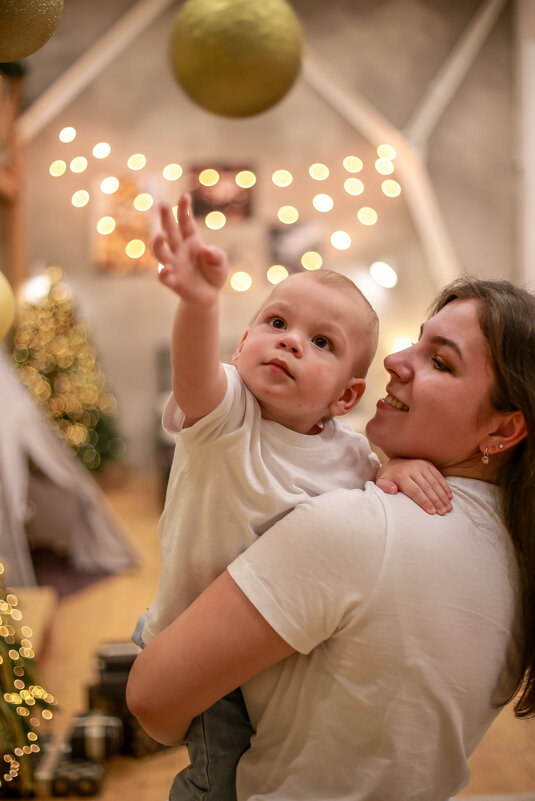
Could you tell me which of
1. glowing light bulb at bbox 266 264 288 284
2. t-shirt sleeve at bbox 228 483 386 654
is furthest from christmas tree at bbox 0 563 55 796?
glowing light bulb at bbox 266 264 288 284

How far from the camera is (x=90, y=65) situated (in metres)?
5.97

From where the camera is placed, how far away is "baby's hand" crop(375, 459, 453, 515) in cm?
92

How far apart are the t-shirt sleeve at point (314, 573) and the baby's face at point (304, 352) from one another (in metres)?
0.16

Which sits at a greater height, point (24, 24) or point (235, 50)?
point (24, 24)

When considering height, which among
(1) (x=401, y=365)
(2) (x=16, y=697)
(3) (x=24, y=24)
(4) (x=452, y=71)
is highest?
(3) (x=24, y=24)

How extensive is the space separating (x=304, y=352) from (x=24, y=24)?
61 cm

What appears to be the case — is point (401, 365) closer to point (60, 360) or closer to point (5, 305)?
point (5, 305)

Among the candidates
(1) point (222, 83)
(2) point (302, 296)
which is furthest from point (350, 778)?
(1) point (222, 83)

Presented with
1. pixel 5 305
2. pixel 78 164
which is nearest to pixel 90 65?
pixel 78 164

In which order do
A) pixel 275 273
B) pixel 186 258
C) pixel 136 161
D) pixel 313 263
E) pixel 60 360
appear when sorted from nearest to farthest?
pixel 186 258 → pixel 136 161 → pixel 313 263 → pixel 275 273 → pixel 60 360

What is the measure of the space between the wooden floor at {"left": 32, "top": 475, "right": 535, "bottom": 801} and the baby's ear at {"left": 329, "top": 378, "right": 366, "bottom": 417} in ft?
4.08

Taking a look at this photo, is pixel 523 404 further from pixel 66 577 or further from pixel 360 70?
pixel 360 70

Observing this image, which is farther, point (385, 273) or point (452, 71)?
point (452, 71)

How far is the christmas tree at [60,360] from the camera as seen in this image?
5293mm
